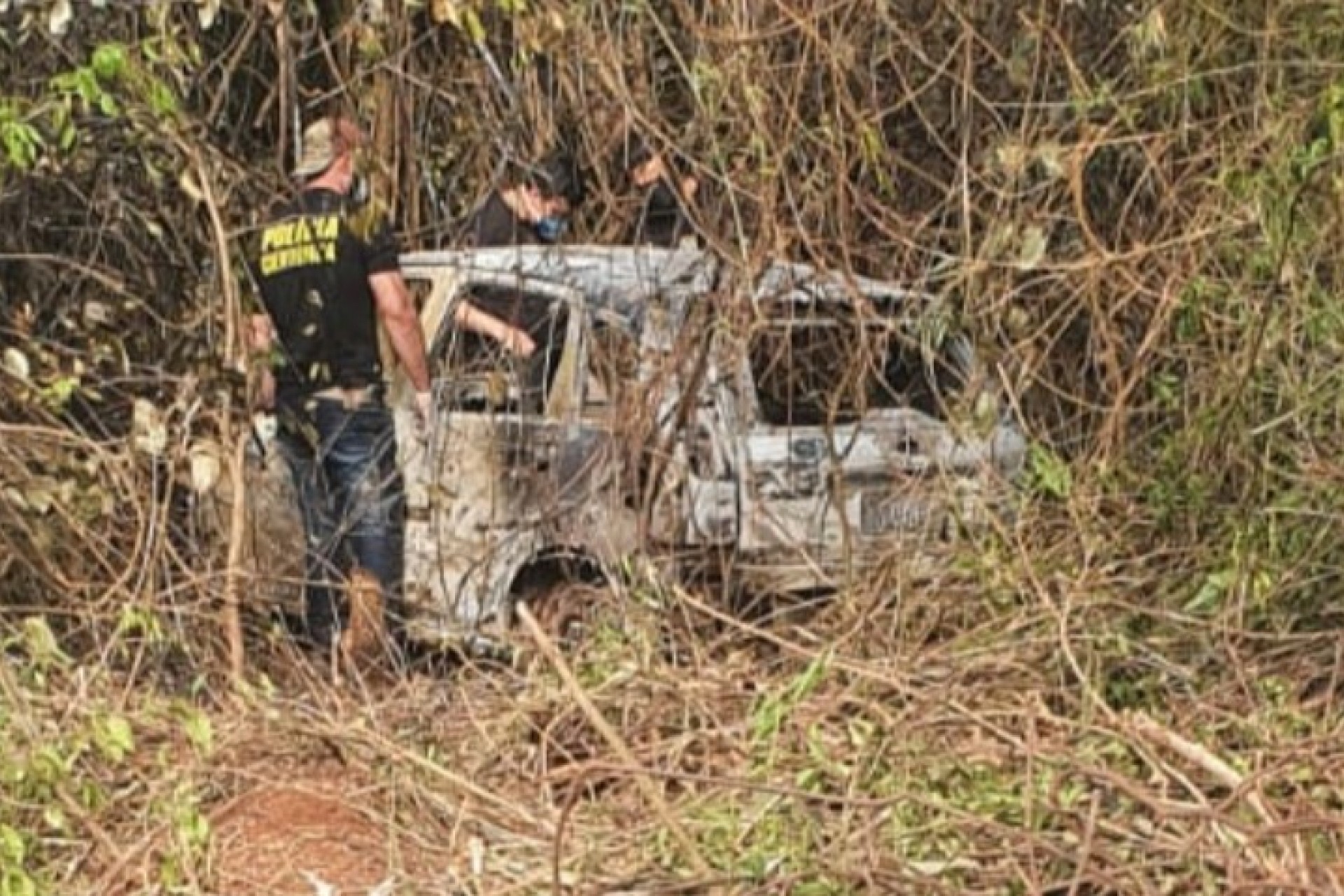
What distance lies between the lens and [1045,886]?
4.81m

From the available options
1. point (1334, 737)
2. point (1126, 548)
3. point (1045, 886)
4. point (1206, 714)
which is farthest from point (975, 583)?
point (1045, 886)

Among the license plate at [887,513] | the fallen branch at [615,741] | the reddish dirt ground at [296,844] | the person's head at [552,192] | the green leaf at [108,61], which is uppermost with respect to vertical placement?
the green leaf at [108,61]

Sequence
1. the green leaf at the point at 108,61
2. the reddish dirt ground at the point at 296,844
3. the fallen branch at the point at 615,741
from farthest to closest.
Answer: the green leaf at the point at 108,61 → the reddish dirt ground at the point at 296,844 → the fallen branch at the point at 615,741

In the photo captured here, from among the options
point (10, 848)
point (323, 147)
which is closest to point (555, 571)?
point (323, 147)

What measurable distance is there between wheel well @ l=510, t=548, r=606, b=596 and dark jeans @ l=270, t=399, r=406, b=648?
0.43 meters

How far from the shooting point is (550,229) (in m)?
7.96

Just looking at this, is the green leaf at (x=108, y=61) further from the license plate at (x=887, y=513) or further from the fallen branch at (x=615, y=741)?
the license plate at (x=887, y=513)

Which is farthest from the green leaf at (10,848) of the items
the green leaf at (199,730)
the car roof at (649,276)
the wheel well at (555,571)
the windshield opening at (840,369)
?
the windshield opening at (840,369)

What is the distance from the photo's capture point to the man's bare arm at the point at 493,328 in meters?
7.42

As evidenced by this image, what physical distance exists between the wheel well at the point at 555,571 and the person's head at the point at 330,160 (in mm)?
1488

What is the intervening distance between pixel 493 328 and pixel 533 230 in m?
0.66

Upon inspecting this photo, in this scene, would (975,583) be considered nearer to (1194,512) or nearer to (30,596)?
(1194,512)

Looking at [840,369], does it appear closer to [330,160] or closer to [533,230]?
[533,230]

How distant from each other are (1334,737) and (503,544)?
3065mm
